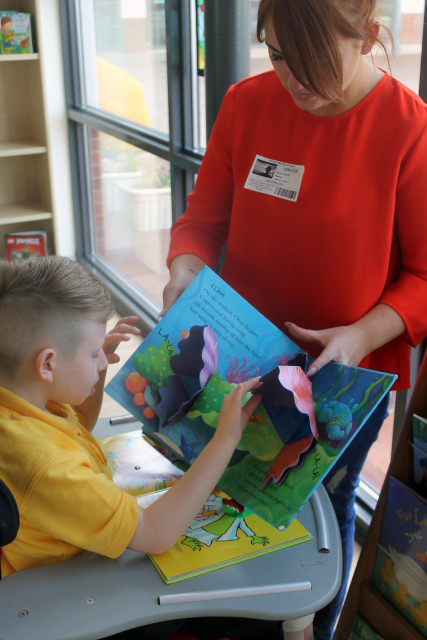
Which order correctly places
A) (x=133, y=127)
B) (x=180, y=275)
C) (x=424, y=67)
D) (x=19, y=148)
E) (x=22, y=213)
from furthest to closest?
(x=22, y=213)
(x=19, y=148)
(x=133, y=127)
(x=424, y=67)
(x=180, y=275)

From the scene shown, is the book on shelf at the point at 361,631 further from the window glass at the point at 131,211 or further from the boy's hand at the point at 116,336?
the window glass at the point at 131,211

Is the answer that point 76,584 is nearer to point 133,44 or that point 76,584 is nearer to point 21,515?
point 21,515

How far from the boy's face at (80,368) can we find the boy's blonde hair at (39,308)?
0.01 meters

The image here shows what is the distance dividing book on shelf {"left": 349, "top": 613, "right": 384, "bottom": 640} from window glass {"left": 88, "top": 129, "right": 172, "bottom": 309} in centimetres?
236

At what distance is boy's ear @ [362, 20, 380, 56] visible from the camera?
3.84 ft

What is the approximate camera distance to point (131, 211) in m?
4.03

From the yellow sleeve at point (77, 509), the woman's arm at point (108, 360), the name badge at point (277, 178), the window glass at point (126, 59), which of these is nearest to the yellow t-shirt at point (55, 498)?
the yellow sleeve at point (77, 509)

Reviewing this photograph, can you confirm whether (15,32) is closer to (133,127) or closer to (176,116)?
(133,127)

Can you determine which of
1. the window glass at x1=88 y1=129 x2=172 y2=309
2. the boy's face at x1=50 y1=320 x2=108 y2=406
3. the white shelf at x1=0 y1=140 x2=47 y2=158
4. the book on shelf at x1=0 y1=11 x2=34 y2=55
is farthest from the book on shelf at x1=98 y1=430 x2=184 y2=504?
the book on shelf at x1=0 y1=11 x2=34 y2=55

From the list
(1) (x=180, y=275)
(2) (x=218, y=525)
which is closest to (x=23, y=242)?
(1) (x=180, y=275)

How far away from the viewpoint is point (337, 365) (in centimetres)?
118

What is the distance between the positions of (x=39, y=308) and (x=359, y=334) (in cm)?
55

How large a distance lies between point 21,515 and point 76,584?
0.13 meters

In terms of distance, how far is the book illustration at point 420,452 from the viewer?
4.07 feet
